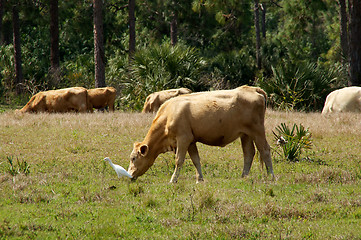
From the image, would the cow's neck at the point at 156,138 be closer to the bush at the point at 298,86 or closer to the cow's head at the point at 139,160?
the cow's head at the point at 139,160

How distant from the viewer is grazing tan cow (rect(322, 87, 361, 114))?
1751 cm

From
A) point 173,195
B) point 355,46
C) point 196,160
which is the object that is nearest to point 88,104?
point 196,160

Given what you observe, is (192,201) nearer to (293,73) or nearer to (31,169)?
(31,169)

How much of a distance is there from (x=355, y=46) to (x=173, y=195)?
16.4 m

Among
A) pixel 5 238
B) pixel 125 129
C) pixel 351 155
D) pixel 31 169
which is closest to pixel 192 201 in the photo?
pixel 5 238

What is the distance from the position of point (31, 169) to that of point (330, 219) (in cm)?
636

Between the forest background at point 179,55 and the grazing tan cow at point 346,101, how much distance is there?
63.6 inches

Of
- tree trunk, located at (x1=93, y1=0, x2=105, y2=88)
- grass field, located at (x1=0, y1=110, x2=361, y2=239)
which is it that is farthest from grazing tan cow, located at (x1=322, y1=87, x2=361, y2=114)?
tree trunk, located at (x1=93, y1=0, x2=105, y2=88)

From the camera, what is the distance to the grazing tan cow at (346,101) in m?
17.5

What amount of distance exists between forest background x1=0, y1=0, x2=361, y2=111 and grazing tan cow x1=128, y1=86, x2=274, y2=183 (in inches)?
386

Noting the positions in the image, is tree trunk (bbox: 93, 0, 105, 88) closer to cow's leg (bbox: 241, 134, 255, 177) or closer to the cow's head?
the cow's head

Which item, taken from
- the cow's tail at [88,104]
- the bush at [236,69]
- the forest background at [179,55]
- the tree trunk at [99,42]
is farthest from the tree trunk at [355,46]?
the cow's tail at [88,104]

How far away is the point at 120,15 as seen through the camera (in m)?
34.2

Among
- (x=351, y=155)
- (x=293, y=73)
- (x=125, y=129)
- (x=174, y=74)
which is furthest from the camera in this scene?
(x=174, y=74)
